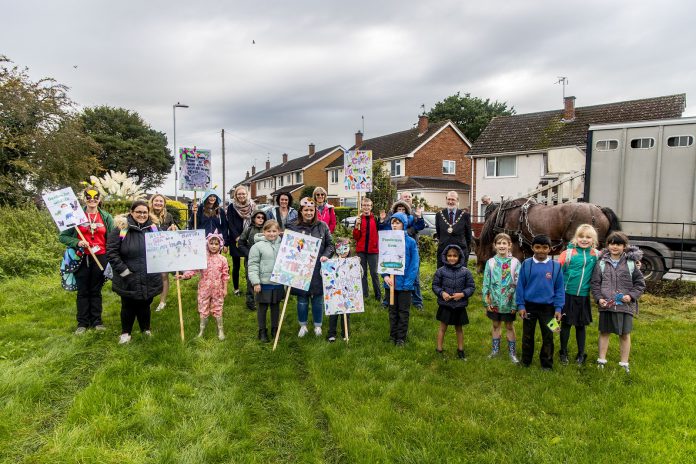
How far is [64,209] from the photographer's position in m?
5.88

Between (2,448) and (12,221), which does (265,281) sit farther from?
(12,221)

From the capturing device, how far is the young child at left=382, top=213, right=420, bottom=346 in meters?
5.71

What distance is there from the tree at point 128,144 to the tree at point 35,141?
86.8ft

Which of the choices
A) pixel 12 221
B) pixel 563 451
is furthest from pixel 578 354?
pixel 12 221

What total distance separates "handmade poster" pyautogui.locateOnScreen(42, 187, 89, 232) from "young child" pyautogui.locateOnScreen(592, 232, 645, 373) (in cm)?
685

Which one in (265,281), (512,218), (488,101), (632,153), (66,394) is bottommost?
(66,394)

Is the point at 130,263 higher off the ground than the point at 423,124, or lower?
lower

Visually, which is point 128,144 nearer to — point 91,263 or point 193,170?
point 193,170

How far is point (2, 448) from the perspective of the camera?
135 inches

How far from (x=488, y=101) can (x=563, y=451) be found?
4780 cm

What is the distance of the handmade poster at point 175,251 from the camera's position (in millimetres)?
5719

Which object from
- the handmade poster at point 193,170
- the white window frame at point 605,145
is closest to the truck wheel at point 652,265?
the white window frame at point 605,145

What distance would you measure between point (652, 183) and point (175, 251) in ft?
30.0

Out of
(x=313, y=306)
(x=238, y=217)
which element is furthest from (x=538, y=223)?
(x=238, y=217)
